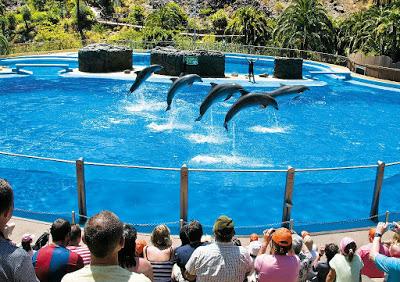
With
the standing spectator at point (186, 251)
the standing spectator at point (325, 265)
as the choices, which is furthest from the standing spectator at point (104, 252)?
the standing spectator at point (325, 265)

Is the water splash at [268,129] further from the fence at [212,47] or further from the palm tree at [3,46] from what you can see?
the palm tree at [3,46]

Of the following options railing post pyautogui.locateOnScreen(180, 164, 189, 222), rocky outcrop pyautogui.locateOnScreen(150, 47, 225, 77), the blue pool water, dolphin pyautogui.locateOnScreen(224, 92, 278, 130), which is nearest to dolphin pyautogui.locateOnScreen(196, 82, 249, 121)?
dolphin pyautogui.locateOnScreen(224, 92, 278, 130)

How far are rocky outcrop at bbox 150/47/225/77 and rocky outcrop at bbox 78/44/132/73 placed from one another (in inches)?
103

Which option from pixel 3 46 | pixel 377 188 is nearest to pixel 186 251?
pixel 377 188

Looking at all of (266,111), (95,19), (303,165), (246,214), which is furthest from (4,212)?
(95,19)

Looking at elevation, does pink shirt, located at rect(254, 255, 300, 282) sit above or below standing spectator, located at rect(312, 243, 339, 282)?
above

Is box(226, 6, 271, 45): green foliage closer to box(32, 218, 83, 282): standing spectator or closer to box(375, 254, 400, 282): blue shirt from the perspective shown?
box(375, 254, 400, 282): blue shirt

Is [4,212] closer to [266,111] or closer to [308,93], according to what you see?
[266,111]

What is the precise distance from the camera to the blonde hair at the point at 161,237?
5066mm

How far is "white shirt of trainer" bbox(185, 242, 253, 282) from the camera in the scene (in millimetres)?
4406

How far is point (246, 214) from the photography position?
33.4ft

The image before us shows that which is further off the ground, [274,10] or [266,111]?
[274,10]

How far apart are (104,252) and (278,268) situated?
212 cm

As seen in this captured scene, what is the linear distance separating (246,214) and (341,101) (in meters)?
14.5
